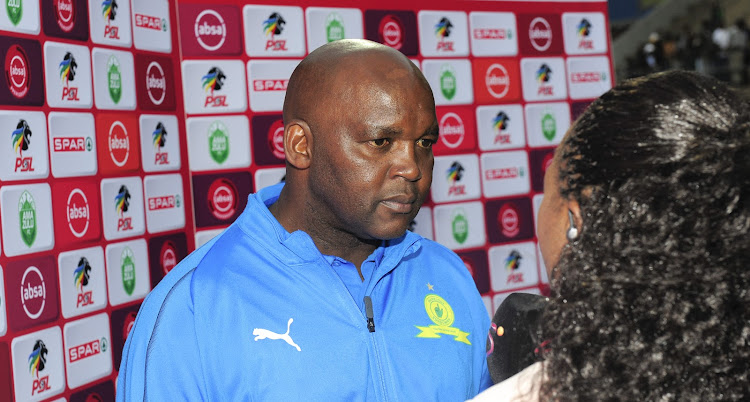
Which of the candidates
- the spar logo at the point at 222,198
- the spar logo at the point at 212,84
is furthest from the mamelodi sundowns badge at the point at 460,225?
the spar logo at the point at 212,84

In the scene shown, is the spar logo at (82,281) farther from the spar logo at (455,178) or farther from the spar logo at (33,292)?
the spar logo at (455,178)

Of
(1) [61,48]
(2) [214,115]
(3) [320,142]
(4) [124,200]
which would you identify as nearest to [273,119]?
(2) [214,115]

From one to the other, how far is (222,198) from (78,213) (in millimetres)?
Answer: 566

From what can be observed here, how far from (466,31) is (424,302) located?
6.36 ft

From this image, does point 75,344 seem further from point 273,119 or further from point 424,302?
point 424,302

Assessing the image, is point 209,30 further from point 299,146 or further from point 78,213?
point 299,146

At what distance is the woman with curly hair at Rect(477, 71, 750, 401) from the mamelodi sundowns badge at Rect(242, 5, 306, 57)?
2.03 m


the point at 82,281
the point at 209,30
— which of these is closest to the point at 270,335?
the point at 82,281

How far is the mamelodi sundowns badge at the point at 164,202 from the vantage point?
97.3 inches

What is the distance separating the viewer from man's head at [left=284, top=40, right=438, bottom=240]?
4.09 feet

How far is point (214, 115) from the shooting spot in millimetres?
2631

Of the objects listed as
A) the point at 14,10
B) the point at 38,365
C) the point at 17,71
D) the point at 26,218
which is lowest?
the point at 38,365

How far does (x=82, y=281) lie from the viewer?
85.7 inches

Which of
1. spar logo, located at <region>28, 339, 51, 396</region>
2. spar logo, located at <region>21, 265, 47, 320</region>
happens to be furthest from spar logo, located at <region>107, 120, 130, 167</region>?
spar logo, located at <region>28, 339, 51, 396</region>
